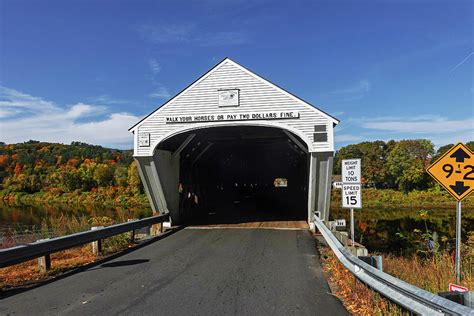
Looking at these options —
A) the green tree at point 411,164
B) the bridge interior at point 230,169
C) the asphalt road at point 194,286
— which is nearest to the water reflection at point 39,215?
the bridge interior at point 230,169

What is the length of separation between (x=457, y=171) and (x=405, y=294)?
10.4 ft

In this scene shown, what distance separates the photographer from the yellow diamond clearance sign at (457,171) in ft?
19.9

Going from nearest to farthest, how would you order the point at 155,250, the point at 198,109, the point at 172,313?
the point at 172,313 < the point at 155,250 < the point at 198,109

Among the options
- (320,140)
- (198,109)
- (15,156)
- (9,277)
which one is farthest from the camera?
(15,156)

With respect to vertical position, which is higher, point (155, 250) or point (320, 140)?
point (320, 140)

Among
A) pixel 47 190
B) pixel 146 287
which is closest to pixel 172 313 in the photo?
pixel 146 287

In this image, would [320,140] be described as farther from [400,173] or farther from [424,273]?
[400,173]

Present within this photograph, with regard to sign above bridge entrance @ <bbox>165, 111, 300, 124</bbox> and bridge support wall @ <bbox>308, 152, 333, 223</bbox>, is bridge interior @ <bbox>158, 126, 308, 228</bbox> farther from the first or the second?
bridge support wall @ <bbox>308, 152, 333, 223</bbox>

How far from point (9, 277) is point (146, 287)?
3.21 metres

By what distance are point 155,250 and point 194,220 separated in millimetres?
6638

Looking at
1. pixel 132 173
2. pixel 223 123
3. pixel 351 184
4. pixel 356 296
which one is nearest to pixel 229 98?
pixel 223 123

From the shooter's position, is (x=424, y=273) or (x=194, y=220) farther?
(x=194, y=220)

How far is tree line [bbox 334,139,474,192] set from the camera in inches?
2534

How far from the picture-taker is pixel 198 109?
13172 mm
